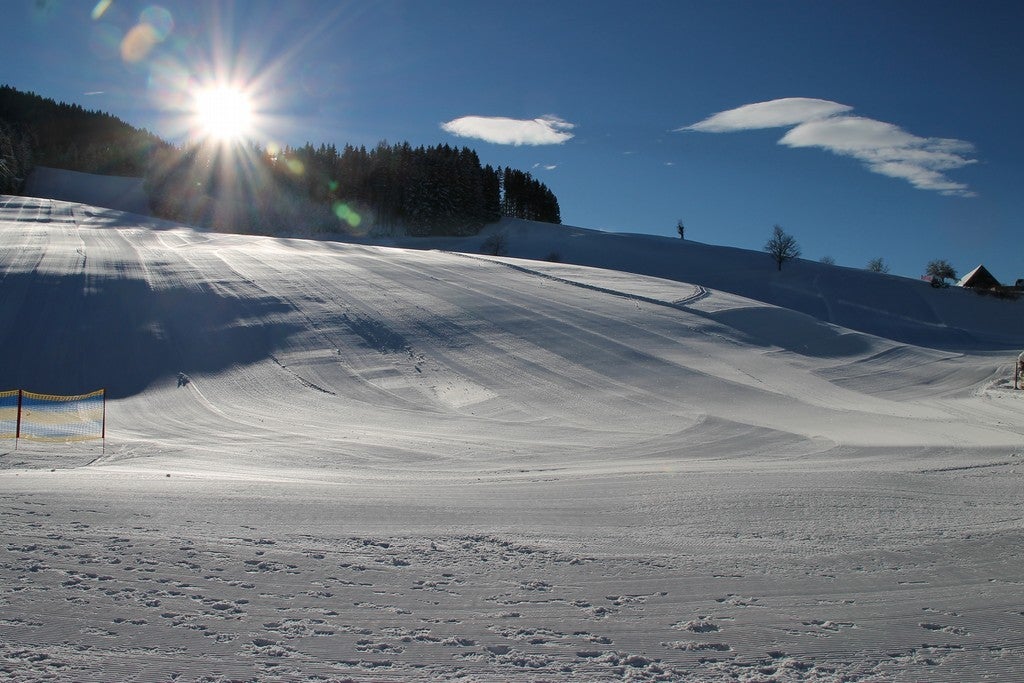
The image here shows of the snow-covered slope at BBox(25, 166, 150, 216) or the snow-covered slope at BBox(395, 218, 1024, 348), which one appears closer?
the snow-covered slope at BBox(395, 218, 1024, 348)

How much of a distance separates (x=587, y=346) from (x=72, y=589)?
55.4 ft

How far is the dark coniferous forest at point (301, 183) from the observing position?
73.4 m

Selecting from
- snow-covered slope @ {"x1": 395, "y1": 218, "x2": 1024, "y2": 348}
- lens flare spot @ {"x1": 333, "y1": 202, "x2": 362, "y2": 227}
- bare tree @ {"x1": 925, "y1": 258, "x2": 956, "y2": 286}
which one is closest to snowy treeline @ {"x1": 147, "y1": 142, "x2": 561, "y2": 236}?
lens flare spot @ {"x1": 333, "y1": 202, "x2": 362, "y2": 227}

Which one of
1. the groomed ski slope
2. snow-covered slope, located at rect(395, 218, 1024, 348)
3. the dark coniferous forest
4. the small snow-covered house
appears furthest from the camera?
the dark coniferous forest

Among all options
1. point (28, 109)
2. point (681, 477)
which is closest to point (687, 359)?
point (681, 477)

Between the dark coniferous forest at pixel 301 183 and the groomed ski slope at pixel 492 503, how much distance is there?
52733 millimetres

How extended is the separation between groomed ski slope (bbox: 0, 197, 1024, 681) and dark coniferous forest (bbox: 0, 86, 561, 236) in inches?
2076

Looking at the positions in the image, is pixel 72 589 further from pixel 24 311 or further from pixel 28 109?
pixel 28 109

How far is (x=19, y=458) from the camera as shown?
30.6 feet

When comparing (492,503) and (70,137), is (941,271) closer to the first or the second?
(492,503)

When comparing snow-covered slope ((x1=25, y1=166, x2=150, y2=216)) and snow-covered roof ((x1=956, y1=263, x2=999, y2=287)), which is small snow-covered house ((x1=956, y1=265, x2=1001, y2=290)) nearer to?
snow-covered roof ((x1=956, y1=263, x2=999, y2=287))

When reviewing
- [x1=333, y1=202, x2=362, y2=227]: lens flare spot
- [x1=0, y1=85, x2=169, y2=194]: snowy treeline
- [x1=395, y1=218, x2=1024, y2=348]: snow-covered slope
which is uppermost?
[x1=0, y1=85, x2=169, y2=194]: snowy treeline

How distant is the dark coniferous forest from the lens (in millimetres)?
73375

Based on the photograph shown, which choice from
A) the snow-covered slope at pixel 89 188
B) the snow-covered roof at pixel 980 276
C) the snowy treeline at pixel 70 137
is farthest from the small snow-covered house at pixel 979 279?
the snowy treeline at pixel 70 137
